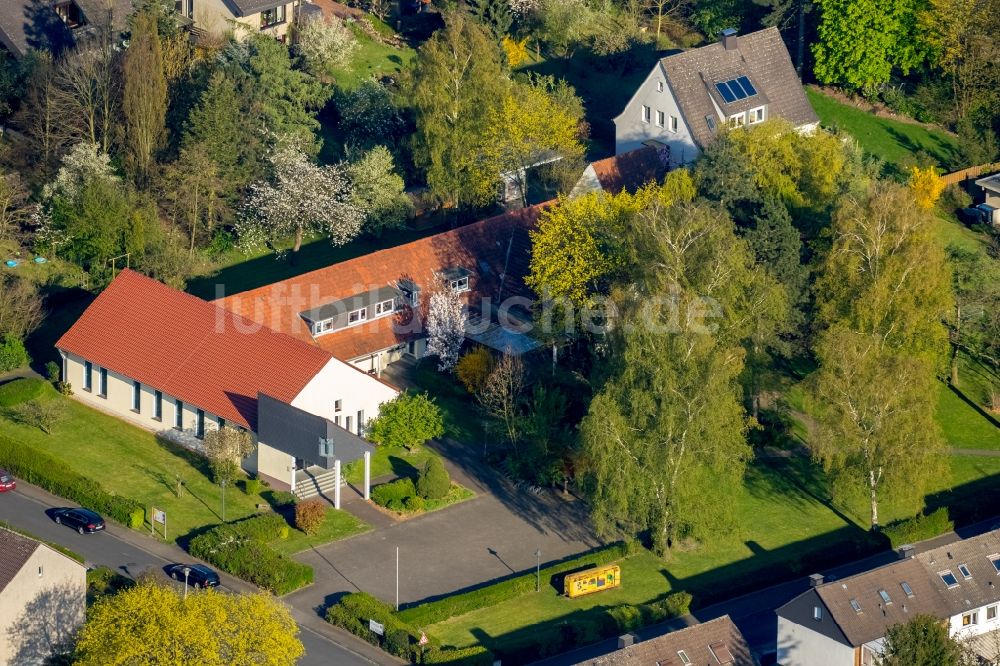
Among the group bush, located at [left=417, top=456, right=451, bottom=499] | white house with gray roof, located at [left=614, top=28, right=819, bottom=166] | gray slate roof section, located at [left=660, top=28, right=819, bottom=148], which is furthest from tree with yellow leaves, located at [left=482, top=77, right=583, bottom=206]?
bush, located at [left=417, top=456, right=451, bottom=499]

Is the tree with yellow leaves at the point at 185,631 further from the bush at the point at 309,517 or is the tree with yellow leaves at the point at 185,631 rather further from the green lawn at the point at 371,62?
the green lawn at the point at 371,62

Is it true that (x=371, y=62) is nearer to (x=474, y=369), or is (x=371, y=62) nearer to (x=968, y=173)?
(x=474, y=369)

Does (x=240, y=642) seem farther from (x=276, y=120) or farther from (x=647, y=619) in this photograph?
(x=276, y=120)

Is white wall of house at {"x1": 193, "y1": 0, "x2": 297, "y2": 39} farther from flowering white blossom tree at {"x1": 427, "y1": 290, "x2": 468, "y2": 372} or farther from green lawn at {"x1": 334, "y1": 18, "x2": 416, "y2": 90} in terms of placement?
flowering white blossom tree at {"x1": 427, "y1": 290, "x2": 468, "y2": 372}

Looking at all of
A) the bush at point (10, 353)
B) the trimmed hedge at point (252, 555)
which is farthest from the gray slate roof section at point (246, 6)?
the trimmed hedge at point (252, 555)

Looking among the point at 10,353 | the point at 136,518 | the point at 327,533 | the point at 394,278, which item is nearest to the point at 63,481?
the point at 136,518
